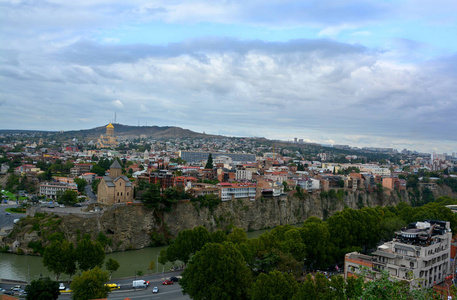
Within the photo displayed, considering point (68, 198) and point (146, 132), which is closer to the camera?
point (68, 198)

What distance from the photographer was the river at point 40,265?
20891 mm

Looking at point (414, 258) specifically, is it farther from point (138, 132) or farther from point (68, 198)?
point (138, 132)

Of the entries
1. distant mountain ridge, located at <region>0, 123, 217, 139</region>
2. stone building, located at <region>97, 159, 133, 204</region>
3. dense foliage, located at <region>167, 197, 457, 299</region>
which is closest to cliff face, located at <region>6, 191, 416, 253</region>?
stone building, located at <region>97, 159, 133, 204</region>

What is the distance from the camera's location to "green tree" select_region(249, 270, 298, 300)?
13.7 meters

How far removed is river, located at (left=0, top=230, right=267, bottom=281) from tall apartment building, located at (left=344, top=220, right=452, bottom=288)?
36.6ft

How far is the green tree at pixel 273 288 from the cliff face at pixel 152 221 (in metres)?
15.4

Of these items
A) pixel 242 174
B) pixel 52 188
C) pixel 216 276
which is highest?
pixel 242 174

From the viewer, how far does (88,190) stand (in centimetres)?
4241

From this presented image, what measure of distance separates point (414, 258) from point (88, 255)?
15.4 meters

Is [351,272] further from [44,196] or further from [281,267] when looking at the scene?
[44,196]

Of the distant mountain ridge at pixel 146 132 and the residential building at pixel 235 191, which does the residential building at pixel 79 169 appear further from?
the distant mountain ridge at pixel 146 132

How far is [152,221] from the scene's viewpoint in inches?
1166

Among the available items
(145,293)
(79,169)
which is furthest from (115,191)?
(79,169)

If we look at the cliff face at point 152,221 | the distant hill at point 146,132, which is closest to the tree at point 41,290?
the cliff face at point 152,221
